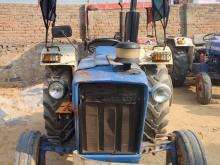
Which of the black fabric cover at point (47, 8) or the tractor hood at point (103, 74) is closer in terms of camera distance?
the tractor hood at point (103, 74)

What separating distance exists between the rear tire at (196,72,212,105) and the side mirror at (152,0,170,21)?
3.58 metres

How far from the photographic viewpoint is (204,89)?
8.80m

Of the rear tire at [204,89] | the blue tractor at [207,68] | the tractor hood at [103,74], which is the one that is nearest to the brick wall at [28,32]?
the blue tractor at [207,68]

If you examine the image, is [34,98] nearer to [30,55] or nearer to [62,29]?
[30,55]

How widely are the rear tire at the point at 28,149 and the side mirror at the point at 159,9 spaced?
216cm

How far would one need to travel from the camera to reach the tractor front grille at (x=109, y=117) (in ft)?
13.2

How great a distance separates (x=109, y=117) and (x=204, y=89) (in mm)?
5045

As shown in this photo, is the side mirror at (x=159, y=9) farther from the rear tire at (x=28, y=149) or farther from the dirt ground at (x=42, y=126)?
the rear tire at (x=28, y=149)

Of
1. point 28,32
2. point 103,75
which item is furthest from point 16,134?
point 28,32

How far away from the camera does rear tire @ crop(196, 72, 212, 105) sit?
8766 mm

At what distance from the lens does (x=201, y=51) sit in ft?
35.0

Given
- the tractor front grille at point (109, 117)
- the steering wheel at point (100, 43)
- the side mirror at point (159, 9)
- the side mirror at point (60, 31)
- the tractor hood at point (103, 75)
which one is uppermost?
the side mirror at point (159, 9)

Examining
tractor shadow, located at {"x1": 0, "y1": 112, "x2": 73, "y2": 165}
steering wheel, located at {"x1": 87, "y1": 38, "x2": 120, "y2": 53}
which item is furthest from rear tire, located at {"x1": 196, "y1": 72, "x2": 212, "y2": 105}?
steering wheel, located at {"x1": 87, "y1": 38, "x2": 120, "y2": 53}

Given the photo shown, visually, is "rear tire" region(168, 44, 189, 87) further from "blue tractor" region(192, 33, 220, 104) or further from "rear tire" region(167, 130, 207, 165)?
"rear tire" region(167, 130, 207, 165)
